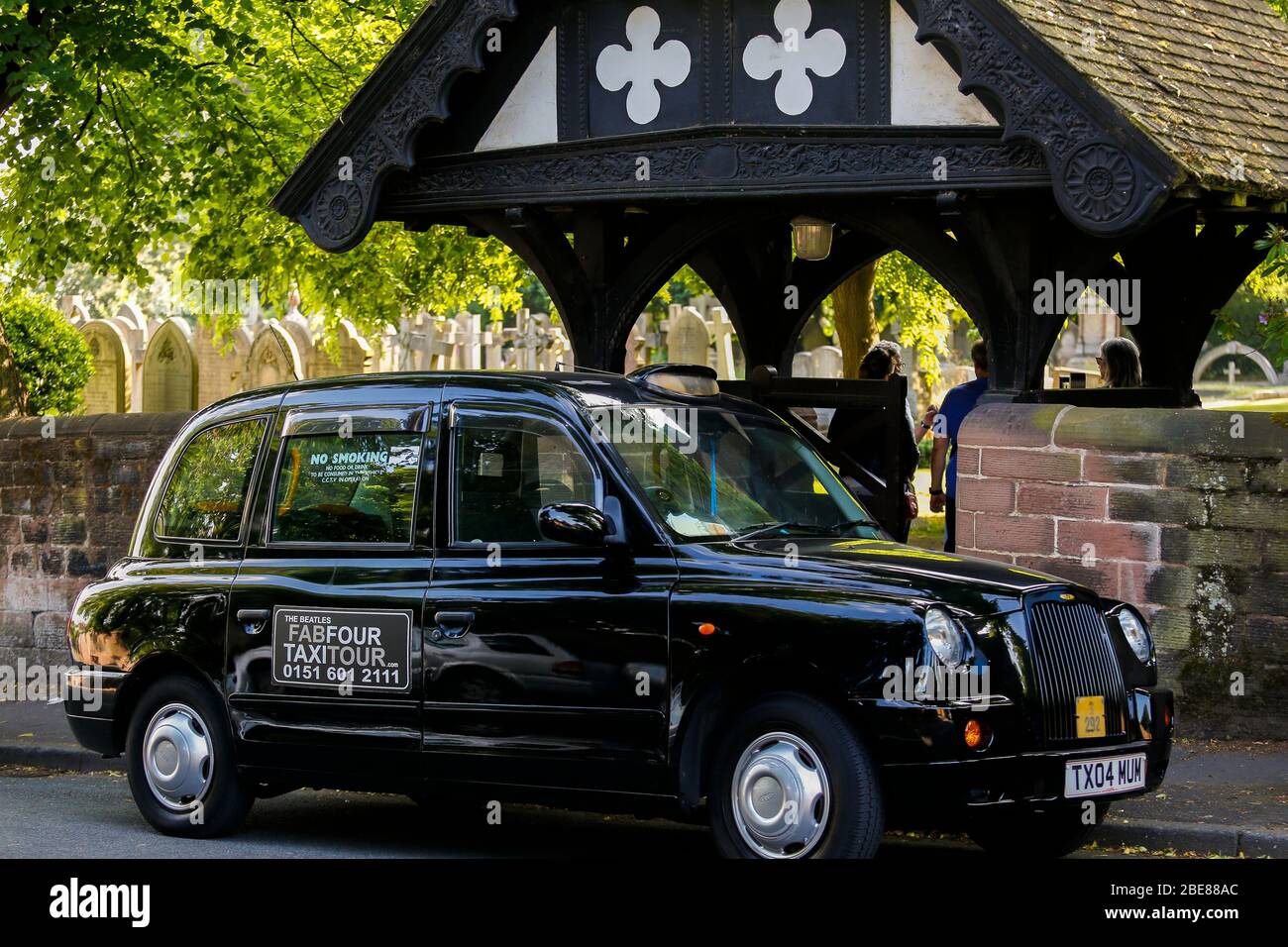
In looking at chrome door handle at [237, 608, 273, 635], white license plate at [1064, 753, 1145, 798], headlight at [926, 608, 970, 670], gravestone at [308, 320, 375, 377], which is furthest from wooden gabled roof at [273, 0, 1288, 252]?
gravestone at [308, 320, 375, 377]

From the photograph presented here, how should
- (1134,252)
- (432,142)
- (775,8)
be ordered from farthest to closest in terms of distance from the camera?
(1134,252)
(432,142)
(775,8)

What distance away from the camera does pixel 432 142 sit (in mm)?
12914

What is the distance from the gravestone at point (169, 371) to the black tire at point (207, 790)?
1898cm

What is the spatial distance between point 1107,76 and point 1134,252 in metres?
3.70

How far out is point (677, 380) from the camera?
28.5ft

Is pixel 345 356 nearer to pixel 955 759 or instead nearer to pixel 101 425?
Result: pixel 101 425

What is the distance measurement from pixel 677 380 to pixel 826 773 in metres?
2.22

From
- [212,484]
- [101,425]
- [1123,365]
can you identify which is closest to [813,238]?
[1123,365]

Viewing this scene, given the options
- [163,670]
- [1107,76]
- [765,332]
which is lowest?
[163,670]

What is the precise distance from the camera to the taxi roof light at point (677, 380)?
8.66 meters

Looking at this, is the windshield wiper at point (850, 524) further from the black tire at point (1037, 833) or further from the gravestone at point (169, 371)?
the gravestone at point (169, 371)

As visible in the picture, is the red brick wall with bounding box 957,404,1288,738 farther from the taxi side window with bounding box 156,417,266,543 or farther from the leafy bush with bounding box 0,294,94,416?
the leafy bush with bounding box 0,294,94,416
